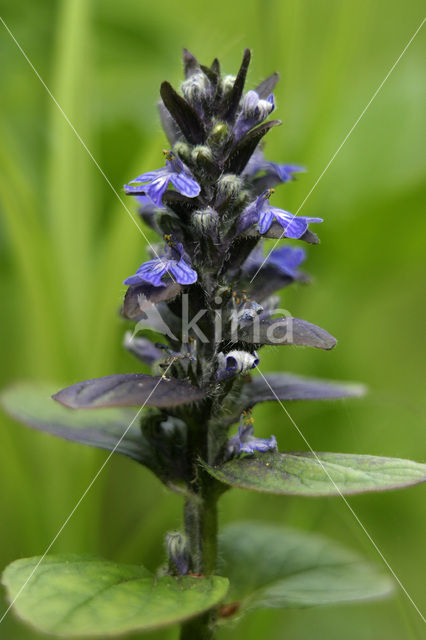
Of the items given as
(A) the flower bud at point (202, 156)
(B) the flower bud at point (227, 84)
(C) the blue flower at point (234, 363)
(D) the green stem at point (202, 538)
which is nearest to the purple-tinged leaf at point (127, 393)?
(C) the blue flower at point (234, 363)

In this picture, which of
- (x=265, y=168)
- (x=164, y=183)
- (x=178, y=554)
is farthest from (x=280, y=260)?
(x=178, y=554)

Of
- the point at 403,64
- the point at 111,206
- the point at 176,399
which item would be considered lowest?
the point at 176,399

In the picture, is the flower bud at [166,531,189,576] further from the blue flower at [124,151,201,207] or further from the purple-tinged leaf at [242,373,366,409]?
the blue flower at [124,151,201,207]

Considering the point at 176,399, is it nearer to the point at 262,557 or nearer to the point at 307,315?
the point at 262,557

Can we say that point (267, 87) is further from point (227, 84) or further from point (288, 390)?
point (288, 390)

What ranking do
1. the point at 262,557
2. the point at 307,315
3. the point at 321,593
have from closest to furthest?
the point at 321,593, the point at 262,557, the point at 307,315

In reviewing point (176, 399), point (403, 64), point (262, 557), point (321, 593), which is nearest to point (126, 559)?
point (262, 557)

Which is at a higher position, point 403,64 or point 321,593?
point 403,64

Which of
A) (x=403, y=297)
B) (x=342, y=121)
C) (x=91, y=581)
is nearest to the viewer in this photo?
(x=91, y=581)
